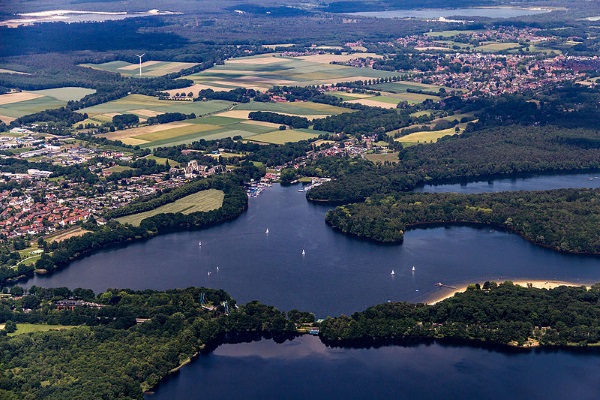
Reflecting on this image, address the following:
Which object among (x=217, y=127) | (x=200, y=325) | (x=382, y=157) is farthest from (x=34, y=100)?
(x=200, y=325)

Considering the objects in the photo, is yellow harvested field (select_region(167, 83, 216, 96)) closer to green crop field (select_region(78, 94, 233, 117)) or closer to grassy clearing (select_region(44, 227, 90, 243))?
green crop field (select_region(78, 94, 233, 117))

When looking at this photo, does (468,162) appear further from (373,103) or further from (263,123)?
(373,103)

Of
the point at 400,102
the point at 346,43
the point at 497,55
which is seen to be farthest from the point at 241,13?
the point at 400,102

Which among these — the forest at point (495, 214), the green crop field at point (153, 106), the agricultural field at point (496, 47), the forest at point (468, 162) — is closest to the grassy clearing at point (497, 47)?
the agricultural field at point (496, 47)


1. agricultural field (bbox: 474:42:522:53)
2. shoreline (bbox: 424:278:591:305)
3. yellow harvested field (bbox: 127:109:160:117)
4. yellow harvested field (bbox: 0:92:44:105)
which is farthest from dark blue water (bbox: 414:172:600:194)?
agricultural field (bbox: 474:42:522:53)

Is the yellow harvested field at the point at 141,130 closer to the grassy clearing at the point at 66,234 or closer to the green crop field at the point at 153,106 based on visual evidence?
the green crop field at the point at 153,106

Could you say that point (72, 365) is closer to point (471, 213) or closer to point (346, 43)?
point (471, 213)

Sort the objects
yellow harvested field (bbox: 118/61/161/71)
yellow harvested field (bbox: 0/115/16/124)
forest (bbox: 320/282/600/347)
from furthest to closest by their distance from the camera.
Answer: yellow harvested field (bbox: 118/61/161/71) < yellow harvested field (bbox: 0/115/16/124) < forest (bbox: 320/282/600/347)
